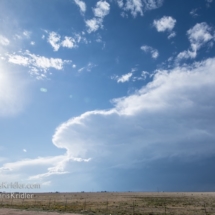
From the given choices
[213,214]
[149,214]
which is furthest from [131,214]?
[213,214]

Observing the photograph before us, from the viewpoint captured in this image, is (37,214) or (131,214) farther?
(131,214)

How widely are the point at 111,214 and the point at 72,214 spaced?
25.1 feet

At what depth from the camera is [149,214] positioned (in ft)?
145

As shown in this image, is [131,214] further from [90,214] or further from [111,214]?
[90,214]

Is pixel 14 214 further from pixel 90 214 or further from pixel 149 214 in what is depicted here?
pixel 149 214

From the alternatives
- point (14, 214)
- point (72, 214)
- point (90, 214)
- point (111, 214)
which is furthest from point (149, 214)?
point (14, 214)

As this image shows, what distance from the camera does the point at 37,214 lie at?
40938 mm

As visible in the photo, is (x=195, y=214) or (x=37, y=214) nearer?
(x=37, y=214)

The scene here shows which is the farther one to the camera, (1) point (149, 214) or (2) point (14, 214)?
(1) point (149, 214)

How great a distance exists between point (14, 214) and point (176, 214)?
101 feet

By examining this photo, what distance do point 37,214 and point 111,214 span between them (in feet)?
45.5

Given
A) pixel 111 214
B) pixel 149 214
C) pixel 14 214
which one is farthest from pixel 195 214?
pixel 14 214

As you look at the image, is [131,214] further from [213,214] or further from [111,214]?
[213,214]

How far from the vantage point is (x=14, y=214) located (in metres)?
40.6
